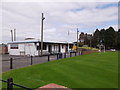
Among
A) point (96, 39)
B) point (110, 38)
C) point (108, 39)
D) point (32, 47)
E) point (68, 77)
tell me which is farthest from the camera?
point (96, 39)

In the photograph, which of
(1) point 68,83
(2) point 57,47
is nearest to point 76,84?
(1) point 68,83

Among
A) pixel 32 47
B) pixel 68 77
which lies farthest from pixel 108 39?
pixel 68 77

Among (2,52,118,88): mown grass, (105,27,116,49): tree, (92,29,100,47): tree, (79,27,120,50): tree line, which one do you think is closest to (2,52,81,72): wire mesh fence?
(2,52,118,88): mown grass

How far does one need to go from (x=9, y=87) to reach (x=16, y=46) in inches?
993

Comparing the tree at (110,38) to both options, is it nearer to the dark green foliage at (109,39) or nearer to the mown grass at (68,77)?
the dark green foliage at (109,39)

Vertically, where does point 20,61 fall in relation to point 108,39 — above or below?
below

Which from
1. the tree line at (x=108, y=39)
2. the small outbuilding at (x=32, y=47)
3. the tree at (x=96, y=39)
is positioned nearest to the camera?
the small outbuilding at (x=32, y=47)

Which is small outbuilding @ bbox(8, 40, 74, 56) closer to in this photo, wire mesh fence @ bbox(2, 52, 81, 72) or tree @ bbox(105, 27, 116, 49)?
wire mesh fence @ bbox(2, 52, 81, 72)

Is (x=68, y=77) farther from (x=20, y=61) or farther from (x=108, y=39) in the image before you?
(x=108, y=39)

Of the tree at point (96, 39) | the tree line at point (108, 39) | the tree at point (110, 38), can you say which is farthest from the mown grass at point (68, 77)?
the tree at point (96, 39)

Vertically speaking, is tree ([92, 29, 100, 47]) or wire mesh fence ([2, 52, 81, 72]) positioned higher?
tree ([92, 29, 100, 47])

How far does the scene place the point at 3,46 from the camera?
106 ft

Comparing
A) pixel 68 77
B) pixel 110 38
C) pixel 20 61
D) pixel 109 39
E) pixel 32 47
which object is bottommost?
pixel 20 61

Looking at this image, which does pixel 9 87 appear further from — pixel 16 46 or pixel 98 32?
pixel 98 32
